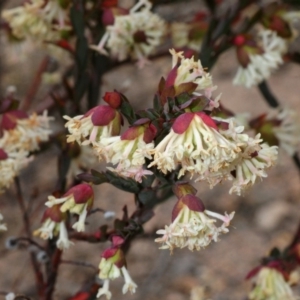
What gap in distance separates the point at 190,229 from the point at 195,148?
0.26 ft

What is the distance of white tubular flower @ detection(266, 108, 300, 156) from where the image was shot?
0.99m

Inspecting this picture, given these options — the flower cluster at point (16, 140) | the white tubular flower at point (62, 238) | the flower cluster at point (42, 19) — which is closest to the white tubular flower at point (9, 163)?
the flower cluster at point (16, 140)

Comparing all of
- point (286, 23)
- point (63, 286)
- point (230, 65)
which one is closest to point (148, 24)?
point (286, 23)

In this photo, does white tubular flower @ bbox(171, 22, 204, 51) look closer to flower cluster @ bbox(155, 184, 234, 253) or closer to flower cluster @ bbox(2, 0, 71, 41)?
flower cluster @ bbox(2, 0, 71, 41)

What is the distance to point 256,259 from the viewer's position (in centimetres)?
138

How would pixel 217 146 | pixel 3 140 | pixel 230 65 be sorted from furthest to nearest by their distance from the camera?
pixel 230 65
pixel 3 140
pixel 217 146

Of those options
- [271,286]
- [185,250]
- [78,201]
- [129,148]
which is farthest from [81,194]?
Answer: [185,250]

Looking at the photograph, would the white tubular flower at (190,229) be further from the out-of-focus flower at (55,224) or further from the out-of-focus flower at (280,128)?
the out-of-focus flower at (280,128)

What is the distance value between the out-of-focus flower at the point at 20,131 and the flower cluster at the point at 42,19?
0.55 feet

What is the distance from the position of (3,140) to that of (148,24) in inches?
10.8

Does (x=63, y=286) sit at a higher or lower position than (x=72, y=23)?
lower

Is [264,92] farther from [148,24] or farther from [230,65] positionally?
[230,65]

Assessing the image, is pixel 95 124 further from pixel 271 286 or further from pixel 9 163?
pixel 271 286

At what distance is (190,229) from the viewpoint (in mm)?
609
